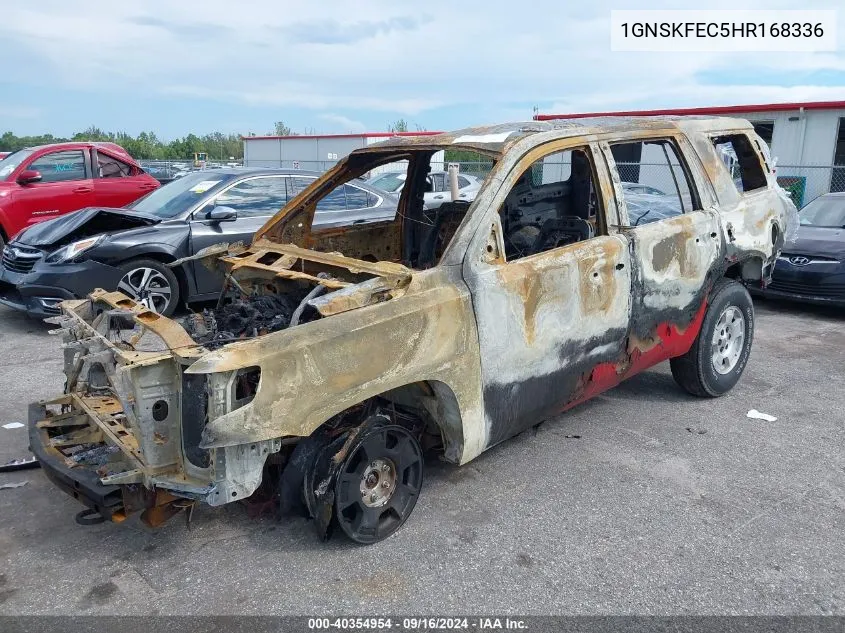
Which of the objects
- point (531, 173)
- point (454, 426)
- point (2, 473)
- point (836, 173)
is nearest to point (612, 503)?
point (454, 426)

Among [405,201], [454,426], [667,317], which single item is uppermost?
[405,201]

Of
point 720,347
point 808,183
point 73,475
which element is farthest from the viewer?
point 808,183

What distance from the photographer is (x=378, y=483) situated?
3.37 meters

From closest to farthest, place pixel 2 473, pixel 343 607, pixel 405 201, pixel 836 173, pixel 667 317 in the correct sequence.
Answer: pixel 343 607 < pixel 2 473 < pixel 667 317 < pixel 405 201 < pixel 836 173

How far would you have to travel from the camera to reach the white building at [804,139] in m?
16.2

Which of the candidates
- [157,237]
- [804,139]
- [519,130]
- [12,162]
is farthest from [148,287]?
[804,139]

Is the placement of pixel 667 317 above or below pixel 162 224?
below

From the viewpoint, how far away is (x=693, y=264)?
459cm

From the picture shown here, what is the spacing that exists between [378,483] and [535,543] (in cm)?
81

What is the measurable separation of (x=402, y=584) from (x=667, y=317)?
8.14 feet

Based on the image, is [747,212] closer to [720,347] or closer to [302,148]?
[720,347]

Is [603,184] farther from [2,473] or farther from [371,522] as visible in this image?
[2,473]

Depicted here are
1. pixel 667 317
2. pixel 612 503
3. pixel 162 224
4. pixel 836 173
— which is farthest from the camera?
pixel 836 173

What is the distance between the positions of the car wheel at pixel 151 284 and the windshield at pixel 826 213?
7321 mm
